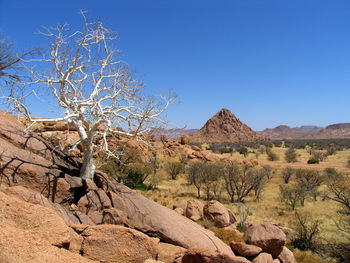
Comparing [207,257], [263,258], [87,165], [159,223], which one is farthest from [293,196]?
[87,165]

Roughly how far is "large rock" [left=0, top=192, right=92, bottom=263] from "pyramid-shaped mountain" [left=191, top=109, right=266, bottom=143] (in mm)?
109227

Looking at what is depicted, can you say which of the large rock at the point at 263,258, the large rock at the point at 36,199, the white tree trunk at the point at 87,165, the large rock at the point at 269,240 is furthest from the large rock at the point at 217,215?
the large rock at the point at 36,199

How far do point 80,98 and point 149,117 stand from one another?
279 centimetres

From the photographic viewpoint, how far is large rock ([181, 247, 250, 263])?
533 centimetres

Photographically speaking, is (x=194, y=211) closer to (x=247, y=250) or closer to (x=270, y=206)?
(x=247, y=250)

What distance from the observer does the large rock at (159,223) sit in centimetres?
779

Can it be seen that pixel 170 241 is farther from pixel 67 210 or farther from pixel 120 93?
pixel 120 93

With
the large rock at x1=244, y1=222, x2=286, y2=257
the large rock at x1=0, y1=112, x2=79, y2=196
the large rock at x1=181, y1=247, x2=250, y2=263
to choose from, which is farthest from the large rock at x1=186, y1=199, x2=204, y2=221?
the large rock at x1=181, y1=247, x2=250, y2=263

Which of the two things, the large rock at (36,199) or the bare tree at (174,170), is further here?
the bare tree at (174,170)

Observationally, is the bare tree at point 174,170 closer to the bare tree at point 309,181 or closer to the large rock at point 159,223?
the bare tree at point 309,181

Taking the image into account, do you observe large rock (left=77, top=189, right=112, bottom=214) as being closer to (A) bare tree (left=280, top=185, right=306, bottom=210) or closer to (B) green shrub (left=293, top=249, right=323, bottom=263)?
(B) green shrub (left=293, top=249, right=323, bottom=263)

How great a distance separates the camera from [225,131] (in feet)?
400

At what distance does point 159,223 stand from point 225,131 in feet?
383

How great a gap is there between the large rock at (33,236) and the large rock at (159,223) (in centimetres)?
294
